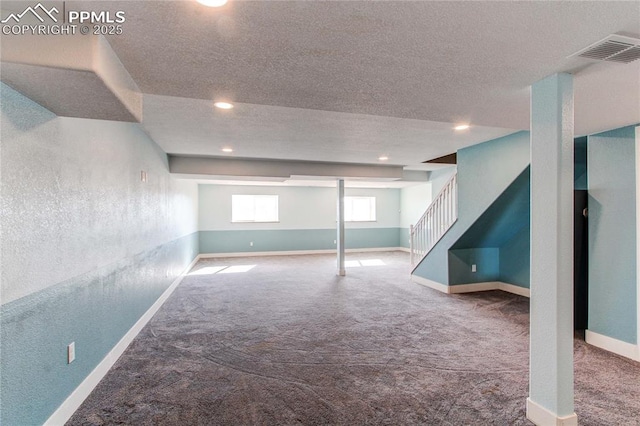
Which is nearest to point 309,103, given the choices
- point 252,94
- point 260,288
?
point 252,94

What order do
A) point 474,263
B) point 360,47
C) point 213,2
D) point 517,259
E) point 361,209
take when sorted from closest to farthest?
point 213,2
point 360,47
point 517,259
point 474,263
point 361,209

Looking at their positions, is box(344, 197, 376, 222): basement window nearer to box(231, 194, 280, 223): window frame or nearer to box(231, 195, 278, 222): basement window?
box(231, 194, 280, 223): window frame

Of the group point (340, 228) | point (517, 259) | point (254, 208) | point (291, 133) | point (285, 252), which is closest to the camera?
point (291, 133)

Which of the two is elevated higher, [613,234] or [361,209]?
[361,209]

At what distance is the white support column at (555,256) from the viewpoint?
197 centimetres

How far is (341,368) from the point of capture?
9.11ft

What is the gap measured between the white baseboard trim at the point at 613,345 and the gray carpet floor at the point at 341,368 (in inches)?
4.9

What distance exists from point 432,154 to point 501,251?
2.12m

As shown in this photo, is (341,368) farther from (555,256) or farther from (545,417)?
(555,256)

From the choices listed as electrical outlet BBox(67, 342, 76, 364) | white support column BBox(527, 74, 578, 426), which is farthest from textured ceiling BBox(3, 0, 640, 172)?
electrical outlet BBox(67, 342, 76, 364)

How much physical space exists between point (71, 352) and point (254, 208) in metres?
8.05

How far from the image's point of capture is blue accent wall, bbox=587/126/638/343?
118 inches

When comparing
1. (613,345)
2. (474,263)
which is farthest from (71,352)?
(474,263)

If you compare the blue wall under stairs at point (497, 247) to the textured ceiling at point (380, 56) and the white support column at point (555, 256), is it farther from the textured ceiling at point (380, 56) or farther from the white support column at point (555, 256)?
the white support column at point (555, 256)
